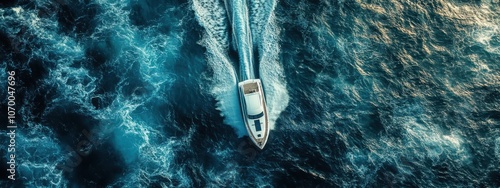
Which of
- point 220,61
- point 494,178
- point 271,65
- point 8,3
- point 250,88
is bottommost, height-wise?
point 494,178

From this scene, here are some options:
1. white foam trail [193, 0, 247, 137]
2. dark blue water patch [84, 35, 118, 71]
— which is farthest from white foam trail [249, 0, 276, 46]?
dark blue water patch [84, 35, 118, 71]

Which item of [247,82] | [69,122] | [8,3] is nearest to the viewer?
[69,122]

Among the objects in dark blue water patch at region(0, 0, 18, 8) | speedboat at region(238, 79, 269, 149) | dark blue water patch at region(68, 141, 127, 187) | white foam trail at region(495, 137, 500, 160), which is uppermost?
dark blue water patch at region(0, 0, 18, 8)

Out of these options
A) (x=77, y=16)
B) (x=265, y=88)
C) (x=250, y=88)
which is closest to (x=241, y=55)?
(x=250, y=88)

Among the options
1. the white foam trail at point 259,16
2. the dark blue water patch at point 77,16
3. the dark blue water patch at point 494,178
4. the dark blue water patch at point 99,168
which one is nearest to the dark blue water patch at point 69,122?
the dark blue water patch at point 99,168

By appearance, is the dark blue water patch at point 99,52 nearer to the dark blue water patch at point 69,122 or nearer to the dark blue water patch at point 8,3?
the dark blue water patch at point 69,122

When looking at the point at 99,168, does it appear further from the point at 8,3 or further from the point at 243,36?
the point at 8,3

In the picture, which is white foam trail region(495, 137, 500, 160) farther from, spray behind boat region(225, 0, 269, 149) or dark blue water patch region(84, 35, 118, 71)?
dark blue water patch region(84, 35, 118, 71)
